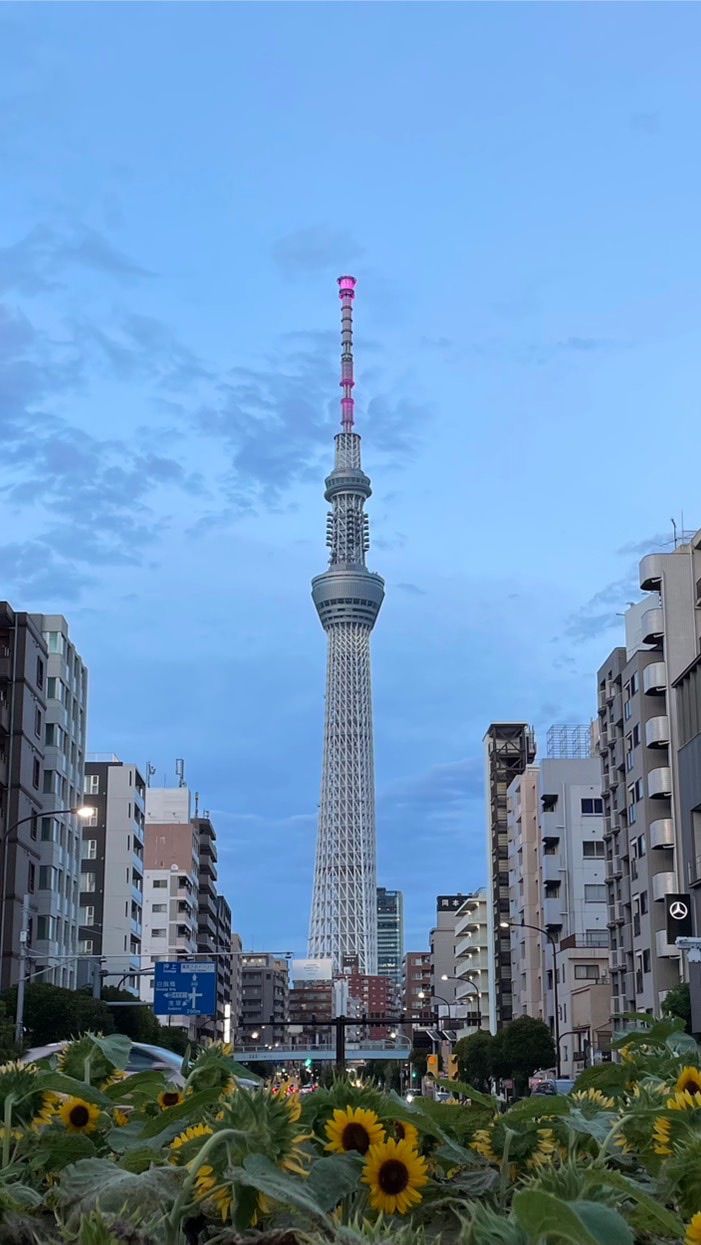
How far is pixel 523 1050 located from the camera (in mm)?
85188

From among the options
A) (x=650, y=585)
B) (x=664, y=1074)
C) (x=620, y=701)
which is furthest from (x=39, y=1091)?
(x=620, y=701)

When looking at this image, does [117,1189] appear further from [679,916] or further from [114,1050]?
[679,916]

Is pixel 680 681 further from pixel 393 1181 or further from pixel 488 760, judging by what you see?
pixel 488 760

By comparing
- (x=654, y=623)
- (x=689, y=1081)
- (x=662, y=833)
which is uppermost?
(x=654, y=623)

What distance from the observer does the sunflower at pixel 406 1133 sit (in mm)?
2461

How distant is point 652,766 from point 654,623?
7.91 metres

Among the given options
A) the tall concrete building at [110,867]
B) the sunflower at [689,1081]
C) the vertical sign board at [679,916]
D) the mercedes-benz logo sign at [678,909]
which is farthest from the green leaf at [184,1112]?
the tall concrete building at [110,867]

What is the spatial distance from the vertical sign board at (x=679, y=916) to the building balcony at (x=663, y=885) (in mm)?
18880

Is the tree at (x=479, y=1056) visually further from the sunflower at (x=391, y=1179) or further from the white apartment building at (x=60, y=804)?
the sunflower at (x=391, y=1179)

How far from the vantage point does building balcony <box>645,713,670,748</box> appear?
75.4 metres

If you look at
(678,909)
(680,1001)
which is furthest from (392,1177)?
(680,1001)

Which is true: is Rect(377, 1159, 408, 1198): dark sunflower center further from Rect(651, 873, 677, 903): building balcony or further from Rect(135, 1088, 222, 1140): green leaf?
Rect(651, 873, 677, 903): building balcony

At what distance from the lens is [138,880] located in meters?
113

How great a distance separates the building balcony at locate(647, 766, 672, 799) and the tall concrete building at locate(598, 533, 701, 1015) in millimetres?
53
